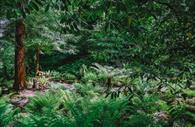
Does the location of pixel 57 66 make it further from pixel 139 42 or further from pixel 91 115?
pixel 139 42

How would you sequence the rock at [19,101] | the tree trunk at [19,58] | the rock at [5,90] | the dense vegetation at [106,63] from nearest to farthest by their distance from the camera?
the dense vegetation at [106,63], the rock at [19,101], the tree trunk at [19,58], the rock at [5,90]

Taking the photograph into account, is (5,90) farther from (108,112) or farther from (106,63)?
(108,112)

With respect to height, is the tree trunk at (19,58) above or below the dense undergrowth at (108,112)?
above

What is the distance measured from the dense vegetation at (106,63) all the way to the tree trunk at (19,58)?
0.12 feet

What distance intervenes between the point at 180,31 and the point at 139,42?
1.88 ft

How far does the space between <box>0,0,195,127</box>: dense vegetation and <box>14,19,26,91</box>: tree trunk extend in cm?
4

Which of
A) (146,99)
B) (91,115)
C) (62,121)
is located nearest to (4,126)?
(62,121)

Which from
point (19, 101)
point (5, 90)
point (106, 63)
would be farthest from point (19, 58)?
point (106, 63)

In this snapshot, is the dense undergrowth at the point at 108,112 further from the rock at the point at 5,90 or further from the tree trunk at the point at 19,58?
the rock at the point at 5,90

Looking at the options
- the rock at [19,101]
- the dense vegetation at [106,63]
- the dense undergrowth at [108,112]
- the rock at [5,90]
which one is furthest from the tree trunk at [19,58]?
the dense undergrowth at [108,112]

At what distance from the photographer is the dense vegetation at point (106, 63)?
2.95 metres

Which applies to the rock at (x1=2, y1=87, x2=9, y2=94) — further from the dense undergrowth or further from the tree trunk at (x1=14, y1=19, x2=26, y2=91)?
the dense undergrowth

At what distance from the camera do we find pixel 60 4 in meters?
2.63

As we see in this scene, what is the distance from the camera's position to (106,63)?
19766 millimetres
